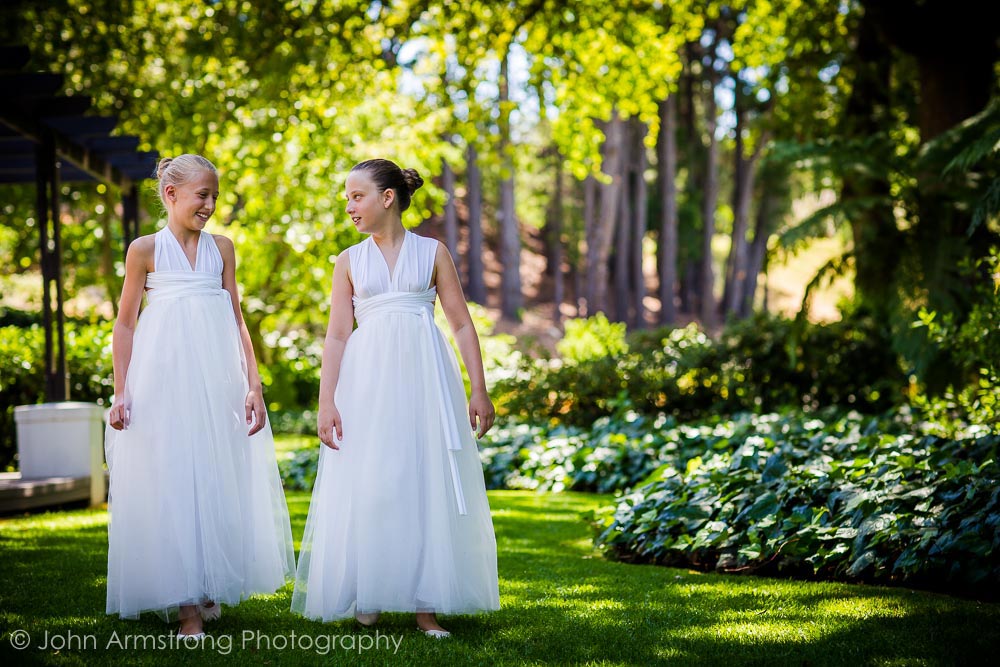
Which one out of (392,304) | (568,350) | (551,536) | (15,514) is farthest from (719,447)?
(568,350)

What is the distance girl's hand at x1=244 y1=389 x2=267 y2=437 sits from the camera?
4.11 metres

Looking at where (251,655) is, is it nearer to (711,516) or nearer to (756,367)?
(711,516)

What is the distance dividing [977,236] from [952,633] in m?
6.42

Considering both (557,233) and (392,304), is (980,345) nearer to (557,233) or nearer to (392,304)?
(392,304)

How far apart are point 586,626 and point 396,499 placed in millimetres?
1040

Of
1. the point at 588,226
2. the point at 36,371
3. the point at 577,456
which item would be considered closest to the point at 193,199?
the point at 577,456

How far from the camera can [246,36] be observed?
11727 mm

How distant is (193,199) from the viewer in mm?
4094

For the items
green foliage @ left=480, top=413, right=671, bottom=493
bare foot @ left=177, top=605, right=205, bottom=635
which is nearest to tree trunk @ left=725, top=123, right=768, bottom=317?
green foliage @ left=480, top=413, right=671, bottom=493

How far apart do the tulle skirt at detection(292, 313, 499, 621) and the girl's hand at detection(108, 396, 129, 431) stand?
2.76 ft

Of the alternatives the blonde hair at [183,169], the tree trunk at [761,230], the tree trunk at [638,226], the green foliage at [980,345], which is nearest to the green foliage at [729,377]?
the green foliage at [980,345]

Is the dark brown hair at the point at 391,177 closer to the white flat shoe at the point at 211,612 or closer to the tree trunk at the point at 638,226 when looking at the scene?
the white flat shoe at the point at 211,612

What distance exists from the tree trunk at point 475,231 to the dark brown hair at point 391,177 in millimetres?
27561

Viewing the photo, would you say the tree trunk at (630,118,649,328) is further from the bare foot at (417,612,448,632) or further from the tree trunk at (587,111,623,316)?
the bare foot at (417,612,448,632)
